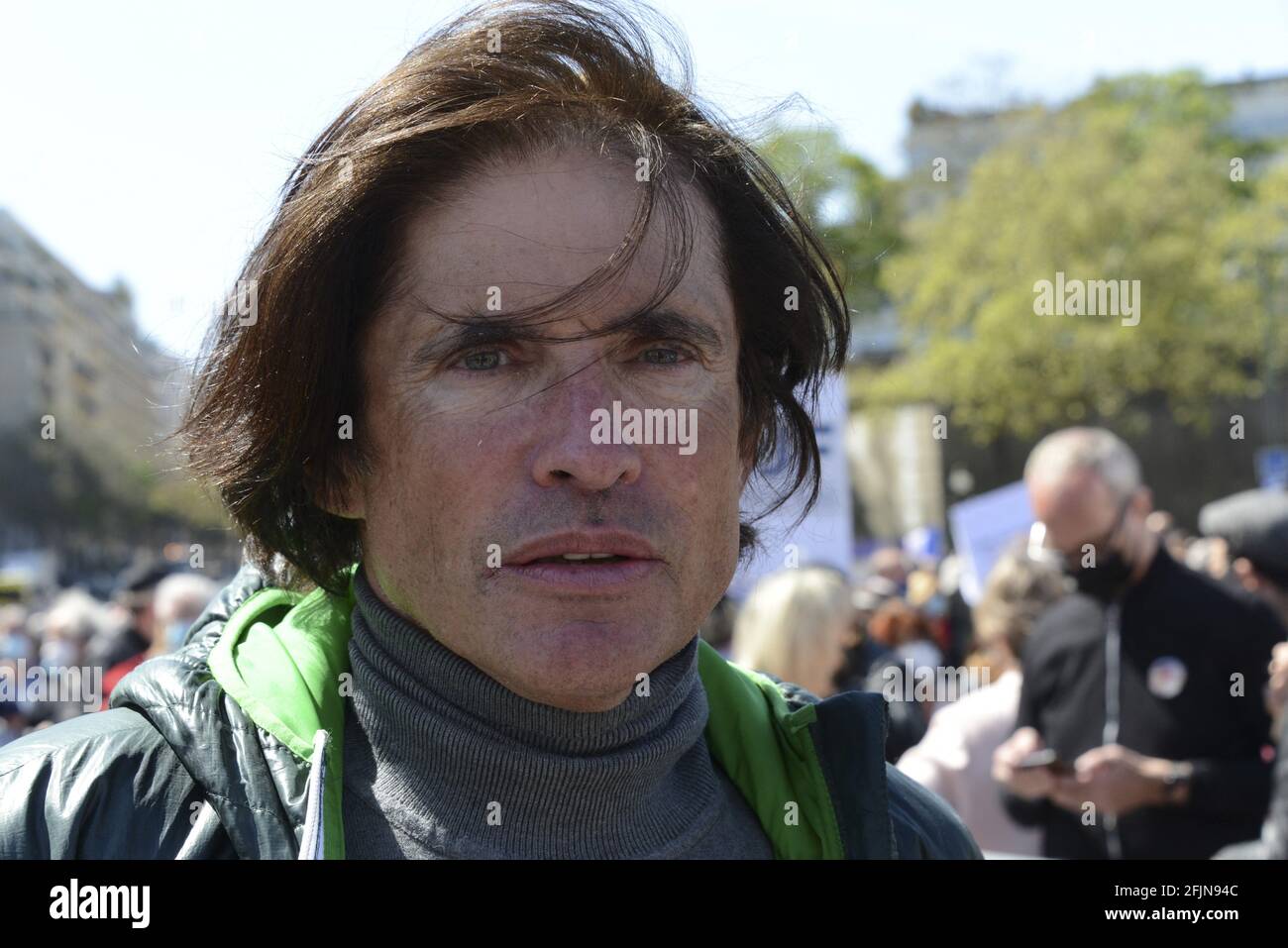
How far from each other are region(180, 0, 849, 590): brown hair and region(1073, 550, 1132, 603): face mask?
2.72 metres

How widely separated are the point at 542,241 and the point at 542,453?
0.93ft

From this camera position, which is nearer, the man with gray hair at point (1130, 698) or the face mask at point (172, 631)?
the man with gray hair at point (1130, 698)

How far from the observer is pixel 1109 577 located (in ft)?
15.1

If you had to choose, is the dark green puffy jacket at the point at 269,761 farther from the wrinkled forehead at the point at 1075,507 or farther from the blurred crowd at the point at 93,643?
the wrinkled forehead at the point at 1075,507

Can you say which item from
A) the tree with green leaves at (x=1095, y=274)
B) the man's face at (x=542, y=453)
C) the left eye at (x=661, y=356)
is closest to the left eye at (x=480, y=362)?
the man's face at (x=542, y=453)

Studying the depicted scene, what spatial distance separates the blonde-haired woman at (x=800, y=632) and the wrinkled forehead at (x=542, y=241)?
3205 mm

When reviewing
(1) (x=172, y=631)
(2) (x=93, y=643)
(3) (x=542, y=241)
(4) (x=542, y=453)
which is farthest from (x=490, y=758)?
(2) (x=93, y=643)

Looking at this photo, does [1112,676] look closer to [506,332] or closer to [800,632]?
[800,632]

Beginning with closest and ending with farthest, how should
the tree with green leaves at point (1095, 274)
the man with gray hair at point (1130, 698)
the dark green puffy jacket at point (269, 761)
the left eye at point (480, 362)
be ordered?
the dark green puffy jacket at point (269, 761) → the left eye at point (480, 362) → the man with gray hair at point (1130, 698) → the tree with green leaves at point (1095, 274)

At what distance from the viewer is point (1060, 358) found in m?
29.6

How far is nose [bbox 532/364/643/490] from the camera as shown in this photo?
1678mm

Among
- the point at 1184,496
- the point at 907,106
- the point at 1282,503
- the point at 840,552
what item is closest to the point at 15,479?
the point at 907,106

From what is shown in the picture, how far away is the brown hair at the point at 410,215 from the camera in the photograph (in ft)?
6.05
